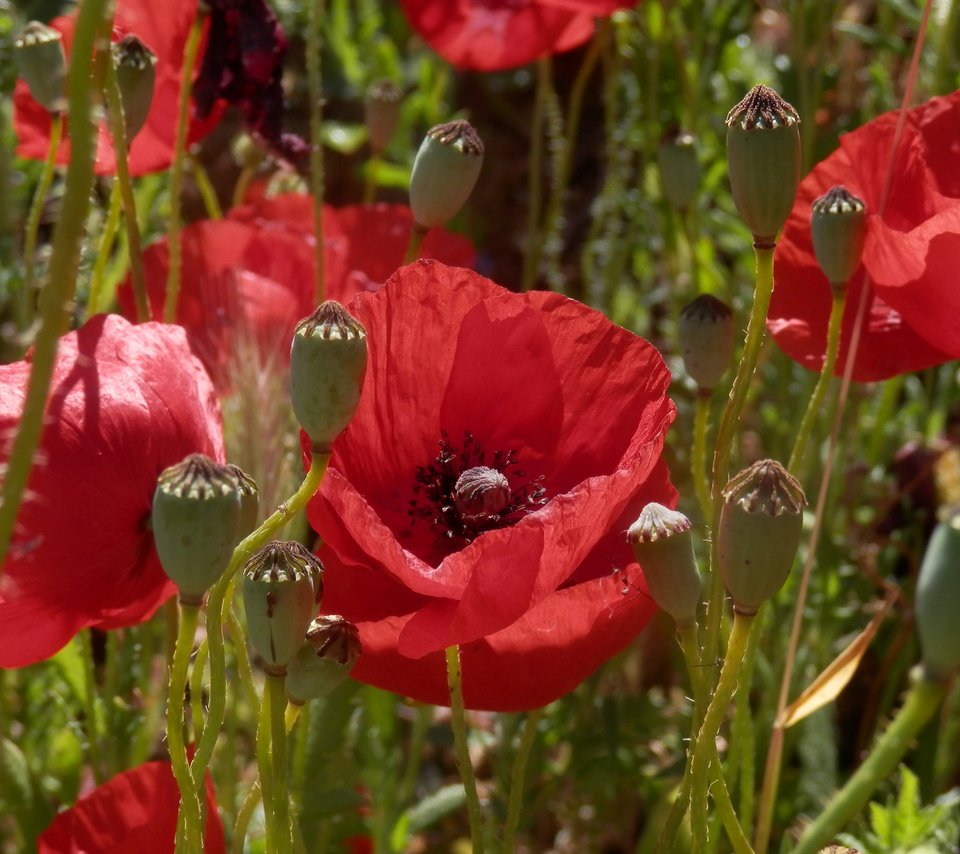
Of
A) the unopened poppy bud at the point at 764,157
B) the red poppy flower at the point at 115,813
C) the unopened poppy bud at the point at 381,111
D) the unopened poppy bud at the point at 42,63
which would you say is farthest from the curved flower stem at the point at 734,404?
the unopened poppy bud at the point at 381,111

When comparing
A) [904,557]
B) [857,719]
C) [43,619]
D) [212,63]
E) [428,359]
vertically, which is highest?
[212,63]

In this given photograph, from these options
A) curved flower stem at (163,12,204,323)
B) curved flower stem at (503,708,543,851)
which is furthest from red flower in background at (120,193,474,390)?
curved flower stem at (503,708,543,851)

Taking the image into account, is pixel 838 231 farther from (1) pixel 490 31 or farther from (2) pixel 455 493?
(1) pixel 490 31

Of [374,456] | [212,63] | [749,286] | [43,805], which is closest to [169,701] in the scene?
[374,456]

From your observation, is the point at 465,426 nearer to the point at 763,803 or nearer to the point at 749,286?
the point at 763,803

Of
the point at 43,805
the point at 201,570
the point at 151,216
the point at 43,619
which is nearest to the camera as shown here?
the point at 201,570

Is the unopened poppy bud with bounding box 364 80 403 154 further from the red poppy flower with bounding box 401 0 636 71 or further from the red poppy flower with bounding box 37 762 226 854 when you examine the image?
the red poppy flower with bounding box 37 762 226 854
